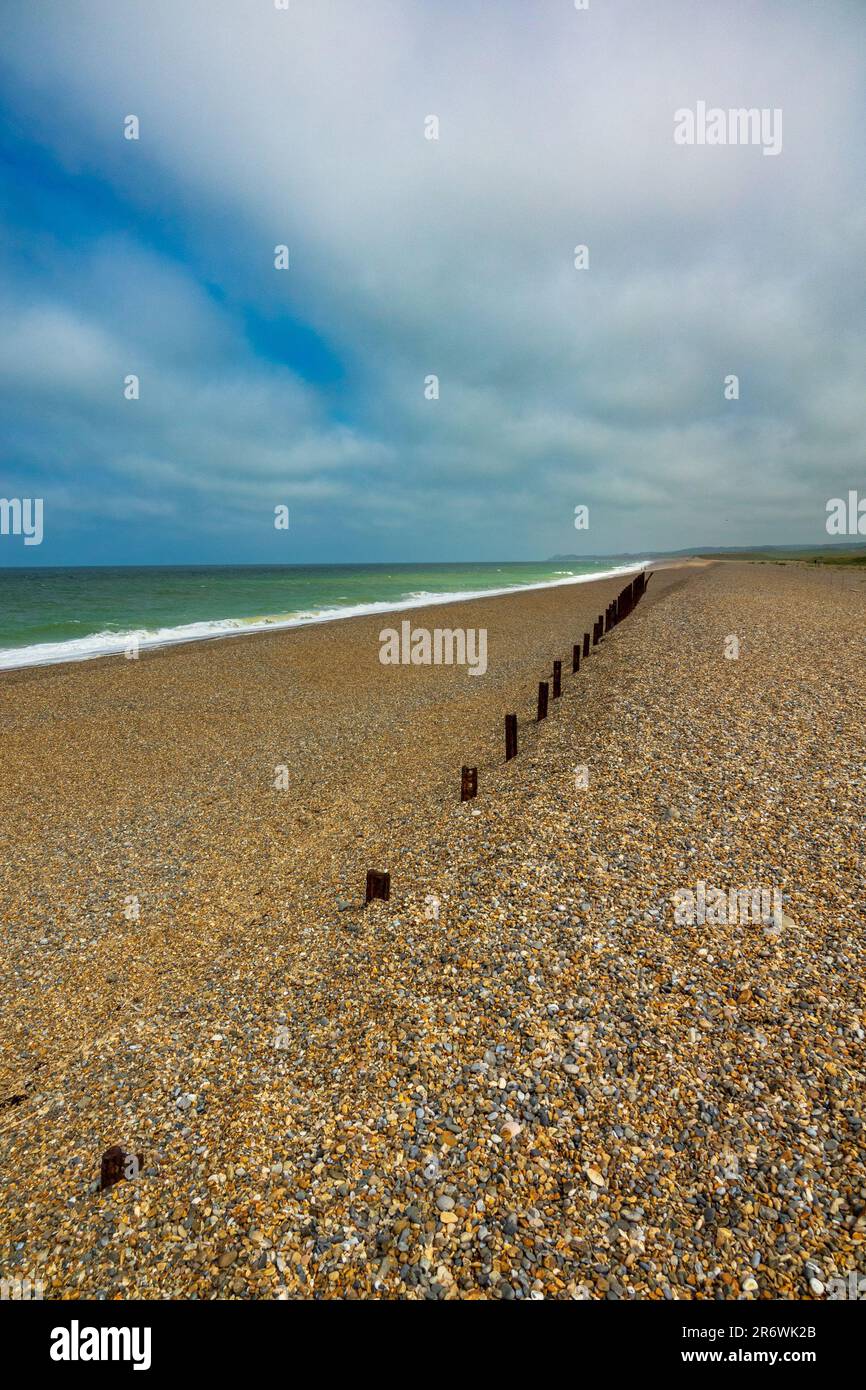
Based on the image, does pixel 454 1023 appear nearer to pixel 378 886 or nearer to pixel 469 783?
pixel 378 886

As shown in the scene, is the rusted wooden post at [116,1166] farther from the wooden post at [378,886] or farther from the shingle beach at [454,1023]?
the wooden post at [378,886]

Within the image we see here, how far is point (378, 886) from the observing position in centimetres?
785

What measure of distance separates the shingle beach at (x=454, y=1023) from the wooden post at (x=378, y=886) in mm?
215

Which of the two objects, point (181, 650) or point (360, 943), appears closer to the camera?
point (360, 943)

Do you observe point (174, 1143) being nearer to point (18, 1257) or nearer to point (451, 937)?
point (18, 1257)

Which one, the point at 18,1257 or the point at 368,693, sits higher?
the point at 368,693

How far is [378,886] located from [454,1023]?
2.46 metres

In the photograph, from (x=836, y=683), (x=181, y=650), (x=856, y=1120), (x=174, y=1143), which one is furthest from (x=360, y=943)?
(x=181, y=650)

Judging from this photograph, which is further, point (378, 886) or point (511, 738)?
point (511, 738)

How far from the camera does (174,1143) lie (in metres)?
4.88

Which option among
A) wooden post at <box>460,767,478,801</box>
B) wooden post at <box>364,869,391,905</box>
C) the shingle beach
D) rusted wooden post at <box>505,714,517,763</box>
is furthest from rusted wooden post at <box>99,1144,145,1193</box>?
rusted wooden post at <box>505,714,517,763</box>

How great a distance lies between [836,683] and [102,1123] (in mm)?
16409

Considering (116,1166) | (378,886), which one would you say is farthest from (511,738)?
(116,1166)

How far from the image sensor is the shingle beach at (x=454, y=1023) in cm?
401
